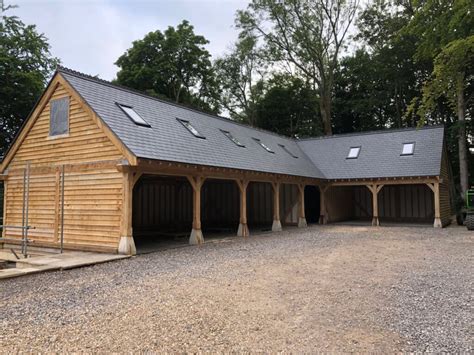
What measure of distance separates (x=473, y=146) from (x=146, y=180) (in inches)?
898

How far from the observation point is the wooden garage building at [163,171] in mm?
9500

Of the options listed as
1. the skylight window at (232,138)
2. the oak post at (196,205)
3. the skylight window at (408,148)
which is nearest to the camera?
the oak post at (196,205)

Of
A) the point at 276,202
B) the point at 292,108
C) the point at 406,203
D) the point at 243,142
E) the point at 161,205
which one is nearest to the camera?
the point at 276,202

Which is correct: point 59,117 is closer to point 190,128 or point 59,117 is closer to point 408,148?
point 190,128

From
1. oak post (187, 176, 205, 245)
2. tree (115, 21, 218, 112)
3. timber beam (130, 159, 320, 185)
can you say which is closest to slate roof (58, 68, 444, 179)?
timber beam (130, 159, 320, 185)

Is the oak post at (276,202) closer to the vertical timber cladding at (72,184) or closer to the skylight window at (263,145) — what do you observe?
the skylight window at (263,145)

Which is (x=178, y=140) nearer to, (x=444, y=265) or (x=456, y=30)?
(x=444, y=265)

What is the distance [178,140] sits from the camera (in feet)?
37.0

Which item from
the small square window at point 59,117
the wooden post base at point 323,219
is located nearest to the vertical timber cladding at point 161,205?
the small square window at point 59,117

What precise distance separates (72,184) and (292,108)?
25536mm

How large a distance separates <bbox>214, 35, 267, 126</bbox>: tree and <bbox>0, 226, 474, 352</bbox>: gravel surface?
2841cm

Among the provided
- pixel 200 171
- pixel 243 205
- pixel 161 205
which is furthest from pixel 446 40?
pixel 161 205

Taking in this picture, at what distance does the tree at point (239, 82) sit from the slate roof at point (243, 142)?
44.9 ft

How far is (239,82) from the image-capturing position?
35.9m
